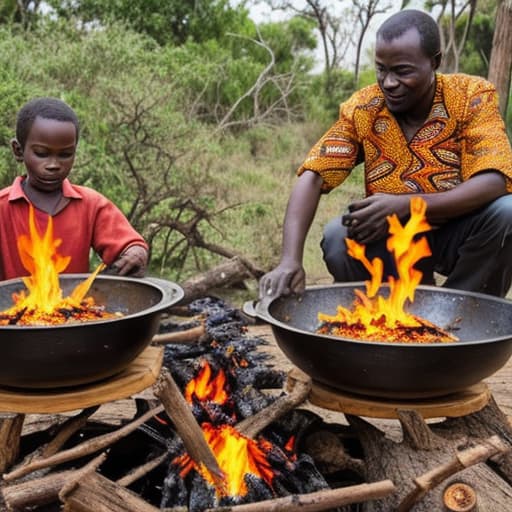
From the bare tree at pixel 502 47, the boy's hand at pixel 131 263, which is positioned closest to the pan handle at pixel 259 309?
the boy's hand at pixel 131 263

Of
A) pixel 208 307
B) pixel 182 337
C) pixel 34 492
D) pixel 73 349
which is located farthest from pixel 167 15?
pixel 34 492

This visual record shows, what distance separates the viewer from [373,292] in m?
2.37

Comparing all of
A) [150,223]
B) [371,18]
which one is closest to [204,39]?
[371,18]

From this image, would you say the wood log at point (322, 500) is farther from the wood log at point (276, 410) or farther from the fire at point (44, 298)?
the fire at point (44, 298)

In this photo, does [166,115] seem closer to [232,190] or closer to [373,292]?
[232,190]

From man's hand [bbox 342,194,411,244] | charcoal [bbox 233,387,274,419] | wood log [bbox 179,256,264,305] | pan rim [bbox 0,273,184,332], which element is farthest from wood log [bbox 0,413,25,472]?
wood log [bbox 179,256,264,305]

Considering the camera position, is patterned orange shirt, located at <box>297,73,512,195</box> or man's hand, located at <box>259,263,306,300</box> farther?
patterned orange shirt, located at <box>297,73,512,195</box>

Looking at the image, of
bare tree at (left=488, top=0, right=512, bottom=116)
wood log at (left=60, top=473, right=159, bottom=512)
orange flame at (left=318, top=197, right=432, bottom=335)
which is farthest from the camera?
bare tree at (left=488, top=0, right=512, bottom=116)

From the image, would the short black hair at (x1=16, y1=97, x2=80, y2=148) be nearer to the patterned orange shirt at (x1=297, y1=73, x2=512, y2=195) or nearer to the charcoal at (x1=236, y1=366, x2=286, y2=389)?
the patterned orange shirt at (x1=297, y1=73, x2=512, y2=195)

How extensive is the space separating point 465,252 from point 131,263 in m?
1.43

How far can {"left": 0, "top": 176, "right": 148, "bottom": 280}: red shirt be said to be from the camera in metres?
2.92

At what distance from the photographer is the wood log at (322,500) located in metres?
1.68

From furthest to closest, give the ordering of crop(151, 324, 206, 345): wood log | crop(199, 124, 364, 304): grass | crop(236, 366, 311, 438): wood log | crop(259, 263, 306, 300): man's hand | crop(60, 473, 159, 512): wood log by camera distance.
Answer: crop(199, 124, 364, 304): grass < crop(151, 324, 206, 345): wood log < crop(259, 263, 306, 300): man's hand < crop(236, 366, 311, 438): wood log < crop(60, 473, 159, 512): wood log

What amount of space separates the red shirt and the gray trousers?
0.93 m
